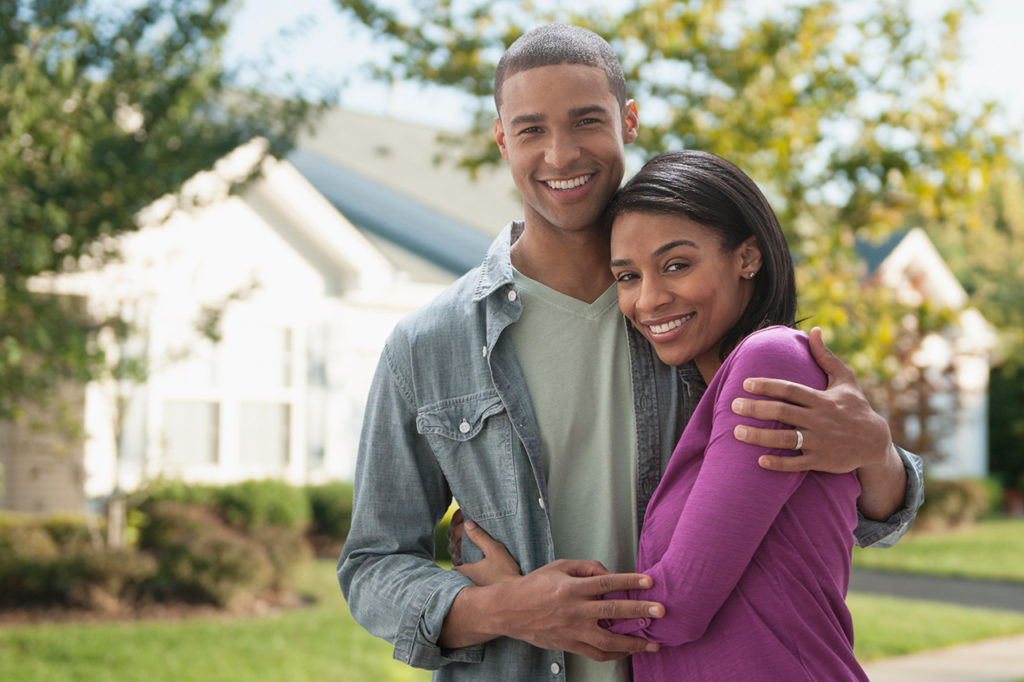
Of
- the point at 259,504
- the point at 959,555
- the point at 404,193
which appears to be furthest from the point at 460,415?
the point at 404,193

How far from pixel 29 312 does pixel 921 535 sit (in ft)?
53.6

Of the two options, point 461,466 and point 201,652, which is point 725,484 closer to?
point 461,466

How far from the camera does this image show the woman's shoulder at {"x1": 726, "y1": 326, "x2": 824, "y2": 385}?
208 cm

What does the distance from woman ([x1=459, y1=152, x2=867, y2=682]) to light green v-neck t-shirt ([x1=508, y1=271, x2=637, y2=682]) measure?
12cm

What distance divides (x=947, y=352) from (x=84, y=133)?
76.4 ft

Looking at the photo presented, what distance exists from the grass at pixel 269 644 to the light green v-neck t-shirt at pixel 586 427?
5.82 metres

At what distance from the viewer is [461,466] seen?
2463 mm

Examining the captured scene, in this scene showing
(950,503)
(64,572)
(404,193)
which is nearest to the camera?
(64,572)

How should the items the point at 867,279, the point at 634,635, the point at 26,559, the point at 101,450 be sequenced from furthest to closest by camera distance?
the point at 867,279 < the point at 101,450 < the point at 26,559 < the point at 634,635

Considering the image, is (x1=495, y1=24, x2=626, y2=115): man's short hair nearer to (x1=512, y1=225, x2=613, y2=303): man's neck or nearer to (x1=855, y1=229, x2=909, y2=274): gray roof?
(x1=512, y1=225, x2=613, y2=303): man's neck

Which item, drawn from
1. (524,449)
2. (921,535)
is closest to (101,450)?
(524,449)

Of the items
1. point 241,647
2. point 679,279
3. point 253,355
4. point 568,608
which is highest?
point 253,355

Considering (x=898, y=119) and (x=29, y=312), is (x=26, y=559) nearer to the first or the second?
(x=29, y=312)

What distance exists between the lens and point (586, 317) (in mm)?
2514
